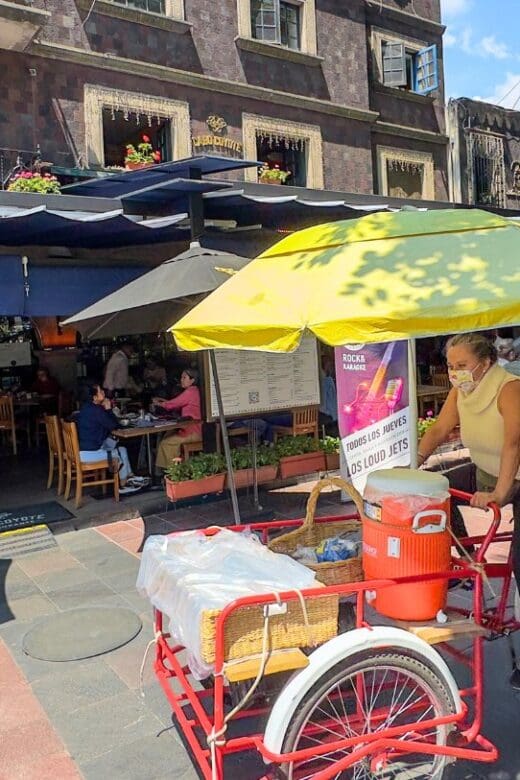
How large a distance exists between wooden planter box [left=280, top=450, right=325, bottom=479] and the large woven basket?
4905mm

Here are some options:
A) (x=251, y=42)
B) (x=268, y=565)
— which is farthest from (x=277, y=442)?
(x=251, y=42)

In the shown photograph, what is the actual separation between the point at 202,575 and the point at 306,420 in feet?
21.0

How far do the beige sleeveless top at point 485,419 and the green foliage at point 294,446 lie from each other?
521 cm

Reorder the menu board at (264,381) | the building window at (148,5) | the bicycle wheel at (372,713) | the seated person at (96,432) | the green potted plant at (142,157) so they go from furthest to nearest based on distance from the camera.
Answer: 1. the building window at (148,5)
2. the green potted plant at (142,157)
3. the seated person at (96,432)
4. the menu board at (264,381)
5. the bicycle wheel at (372,713)

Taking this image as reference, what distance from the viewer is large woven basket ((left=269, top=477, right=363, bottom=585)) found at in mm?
3289

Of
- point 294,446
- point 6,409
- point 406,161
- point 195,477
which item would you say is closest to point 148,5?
point 406,161

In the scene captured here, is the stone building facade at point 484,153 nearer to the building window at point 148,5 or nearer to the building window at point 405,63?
the building window at point 405,63

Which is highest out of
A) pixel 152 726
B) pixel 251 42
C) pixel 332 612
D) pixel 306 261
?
pixel 251 42

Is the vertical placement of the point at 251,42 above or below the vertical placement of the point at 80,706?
above

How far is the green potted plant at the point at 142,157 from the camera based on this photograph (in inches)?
496

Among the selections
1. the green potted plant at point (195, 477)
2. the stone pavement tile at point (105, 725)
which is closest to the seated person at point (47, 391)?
the green potted plant at point (195, 477)

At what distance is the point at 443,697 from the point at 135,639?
252 centimetres

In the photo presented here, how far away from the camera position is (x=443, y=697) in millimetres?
2920

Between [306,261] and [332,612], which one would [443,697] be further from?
[306,261]
